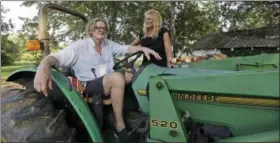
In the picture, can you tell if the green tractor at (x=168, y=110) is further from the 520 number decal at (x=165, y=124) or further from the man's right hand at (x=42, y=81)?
the man's right hand at (x=42, y=81)

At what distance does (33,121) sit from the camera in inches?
105

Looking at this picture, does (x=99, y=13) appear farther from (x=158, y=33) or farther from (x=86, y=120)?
(x=86, y=120)

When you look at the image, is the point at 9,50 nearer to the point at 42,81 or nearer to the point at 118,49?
the point at 118,49

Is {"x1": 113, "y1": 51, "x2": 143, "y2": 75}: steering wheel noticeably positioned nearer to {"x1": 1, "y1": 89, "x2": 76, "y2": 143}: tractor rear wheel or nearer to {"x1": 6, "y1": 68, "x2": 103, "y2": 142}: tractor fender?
{"x1": 6, "y1": 68, "x2": 103, "y2": 142}: tractor fender

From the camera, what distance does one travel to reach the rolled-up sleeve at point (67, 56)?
307 cm

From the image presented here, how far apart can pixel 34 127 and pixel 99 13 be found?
22661 millimetres

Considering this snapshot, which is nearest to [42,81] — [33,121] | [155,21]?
[33,121]

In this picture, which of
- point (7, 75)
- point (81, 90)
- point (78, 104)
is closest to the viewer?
point (78, 104)

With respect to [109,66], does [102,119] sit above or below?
below

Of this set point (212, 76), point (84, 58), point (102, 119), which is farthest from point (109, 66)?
point (212, 76)

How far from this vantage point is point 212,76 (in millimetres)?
2402

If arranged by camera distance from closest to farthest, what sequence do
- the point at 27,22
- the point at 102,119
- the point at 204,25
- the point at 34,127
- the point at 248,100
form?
the point at 248,100 → the point at 34,127 → the point at 102,119 → the point at 27,22 → the point at 204,25

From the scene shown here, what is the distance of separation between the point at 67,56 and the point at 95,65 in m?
0.27

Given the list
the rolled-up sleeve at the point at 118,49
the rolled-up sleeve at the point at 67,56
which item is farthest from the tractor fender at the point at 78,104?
the rolled-up sleeve at the point at 118,49
